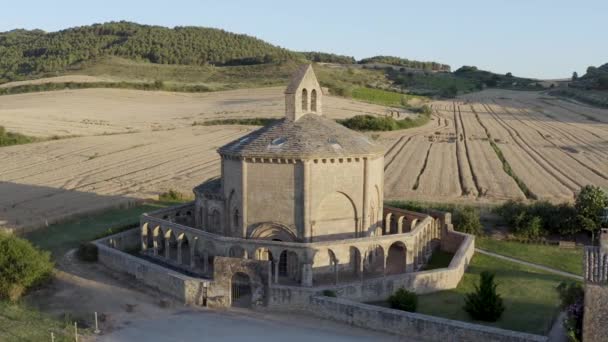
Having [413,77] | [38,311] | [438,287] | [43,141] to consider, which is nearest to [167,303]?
[38,311]

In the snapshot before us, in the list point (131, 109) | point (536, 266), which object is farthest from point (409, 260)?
point (131, 109)

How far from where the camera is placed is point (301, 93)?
33.1 m

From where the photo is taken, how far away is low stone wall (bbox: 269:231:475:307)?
2620 centimetres

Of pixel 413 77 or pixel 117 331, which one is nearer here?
pixel 117 331

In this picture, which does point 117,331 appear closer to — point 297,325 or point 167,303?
point 167,303

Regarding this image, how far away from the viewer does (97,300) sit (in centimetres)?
2794

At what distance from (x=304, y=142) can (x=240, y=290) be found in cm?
781

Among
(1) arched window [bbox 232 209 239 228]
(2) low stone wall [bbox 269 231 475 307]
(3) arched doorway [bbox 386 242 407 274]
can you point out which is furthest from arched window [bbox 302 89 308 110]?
(2) low stone wall [bbox 269 231 475 307]

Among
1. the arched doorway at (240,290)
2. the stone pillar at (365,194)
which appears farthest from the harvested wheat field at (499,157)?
the arched doorway at (240,290)

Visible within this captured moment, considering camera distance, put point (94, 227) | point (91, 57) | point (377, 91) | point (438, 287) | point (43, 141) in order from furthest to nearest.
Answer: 1. point (91, 57)
2. point (377, 91)
3. point (43, 141)
4. point (94, 227)
5. point (438, 287)

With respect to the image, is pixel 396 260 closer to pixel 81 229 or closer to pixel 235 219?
pixel 235 219

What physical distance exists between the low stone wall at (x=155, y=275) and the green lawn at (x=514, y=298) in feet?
32.3

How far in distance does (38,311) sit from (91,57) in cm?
14322

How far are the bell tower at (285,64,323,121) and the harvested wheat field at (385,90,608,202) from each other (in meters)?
16.9
